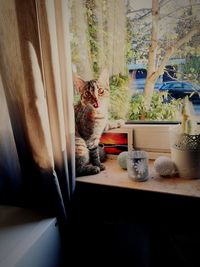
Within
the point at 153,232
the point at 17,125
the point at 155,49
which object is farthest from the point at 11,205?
the point at 155,49

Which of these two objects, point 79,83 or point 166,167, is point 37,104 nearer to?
point 79,83

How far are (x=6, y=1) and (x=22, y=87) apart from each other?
10.1 inches

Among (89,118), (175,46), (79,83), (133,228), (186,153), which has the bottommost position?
(133,228)

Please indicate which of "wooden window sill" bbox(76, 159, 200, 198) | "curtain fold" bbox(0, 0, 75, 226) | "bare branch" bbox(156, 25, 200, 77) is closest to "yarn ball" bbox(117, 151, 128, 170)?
"wooden window sill" bbox(76, 159, 200, 198)

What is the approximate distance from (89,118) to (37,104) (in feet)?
0.91

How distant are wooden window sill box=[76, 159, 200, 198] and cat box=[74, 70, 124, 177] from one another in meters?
0.05

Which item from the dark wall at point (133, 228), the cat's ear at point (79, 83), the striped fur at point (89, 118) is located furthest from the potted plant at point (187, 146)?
the cat's ear at point (79, 83)

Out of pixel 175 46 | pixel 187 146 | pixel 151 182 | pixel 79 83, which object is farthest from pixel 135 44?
pixel 151 182

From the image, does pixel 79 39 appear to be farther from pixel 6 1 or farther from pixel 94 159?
pixel 94 159

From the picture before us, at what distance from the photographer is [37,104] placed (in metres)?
0.74

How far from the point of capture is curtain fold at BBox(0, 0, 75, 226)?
0.70 metres

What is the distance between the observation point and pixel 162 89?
1.03m

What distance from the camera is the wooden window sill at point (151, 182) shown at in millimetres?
833

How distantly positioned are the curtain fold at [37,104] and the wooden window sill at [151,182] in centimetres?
13
